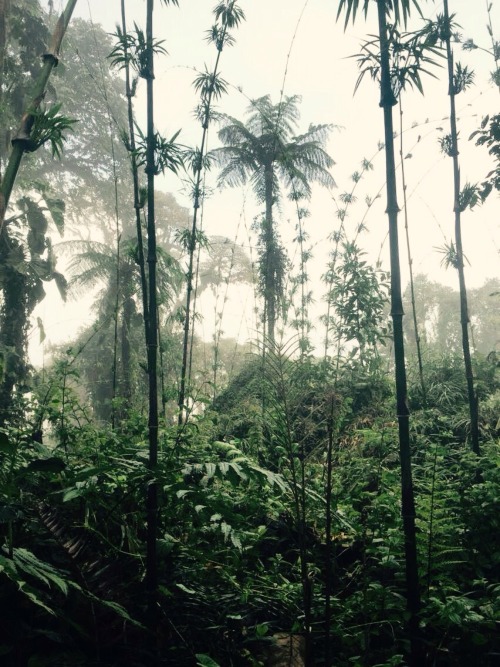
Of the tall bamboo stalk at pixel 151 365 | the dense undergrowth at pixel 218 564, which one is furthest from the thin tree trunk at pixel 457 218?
the tall bamboo stalk at pixel 151 365

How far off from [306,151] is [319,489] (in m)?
14.3

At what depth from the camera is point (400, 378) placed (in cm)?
217

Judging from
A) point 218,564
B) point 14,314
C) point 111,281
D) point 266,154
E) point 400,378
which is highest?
point 266,154

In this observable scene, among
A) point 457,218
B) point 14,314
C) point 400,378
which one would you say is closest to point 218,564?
point 400,378

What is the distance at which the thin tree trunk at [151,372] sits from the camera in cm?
184

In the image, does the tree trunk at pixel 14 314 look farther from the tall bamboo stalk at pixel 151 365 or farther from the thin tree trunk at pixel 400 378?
the thin tree trunk at pixel 400 378

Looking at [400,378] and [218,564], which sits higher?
[400,378]

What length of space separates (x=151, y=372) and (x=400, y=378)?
116 centimetres

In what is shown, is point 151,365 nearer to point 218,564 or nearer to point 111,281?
point 218,564

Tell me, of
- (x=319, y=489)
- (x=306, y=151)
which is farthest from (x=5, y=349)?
(x=306, y=151)

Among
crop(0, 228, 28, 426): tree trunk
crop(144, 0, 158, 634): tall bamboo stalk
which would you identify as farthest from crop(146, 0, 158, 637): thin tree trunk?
crop(0, 228, 28, 426): tree trunk

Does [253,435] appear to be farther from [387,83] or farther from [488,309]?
[488,309]

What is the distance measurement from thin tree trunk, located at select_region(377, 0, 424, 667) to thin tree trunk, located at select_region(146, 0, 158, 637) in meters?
1.09

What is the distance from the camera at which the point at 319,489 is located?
3062 mm
